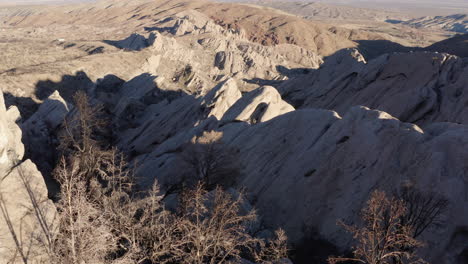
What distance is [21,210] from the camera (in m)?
18.4

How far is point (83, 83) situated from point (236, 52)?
3065 inches

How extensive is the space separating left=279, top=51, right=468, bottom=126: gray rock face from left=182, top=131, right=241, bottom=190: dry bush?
27.0 metres

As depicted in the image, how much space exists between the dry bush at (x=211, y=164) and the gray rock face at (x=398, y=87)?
27.0 m

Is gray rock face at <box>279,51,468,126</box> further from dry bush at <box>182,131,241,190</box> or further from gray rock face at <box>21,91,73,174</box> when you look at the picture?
gray rock face at <box>21,91,73,174</box>

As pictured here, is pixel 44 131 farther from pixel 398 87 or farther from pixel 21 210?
pixel 398 87

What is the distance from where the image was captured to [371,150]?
27.2 metres

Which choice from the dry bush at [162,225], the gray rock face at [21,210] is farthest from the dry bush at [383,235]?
the gray rock face at [21,210]

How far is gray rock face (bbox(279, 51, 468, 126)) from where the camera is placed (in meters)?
43.8

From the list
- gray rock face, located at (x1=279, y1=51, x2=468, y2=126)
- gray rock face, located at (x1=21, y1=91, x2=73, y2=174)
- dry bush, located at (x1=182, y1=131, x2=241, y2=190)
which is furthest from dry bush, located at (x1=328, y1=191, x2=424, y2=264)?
gray rock face, located at (x1=21, y1=91, x2=73, y2=174)

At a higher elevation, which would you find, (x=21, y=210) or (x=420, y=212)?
(x=21, y=210)

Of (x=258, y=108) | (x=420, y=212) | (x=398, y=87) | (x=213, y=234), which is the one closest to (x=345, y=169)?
(x=420, y=212)

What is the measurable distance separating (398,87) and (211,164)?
3700cm

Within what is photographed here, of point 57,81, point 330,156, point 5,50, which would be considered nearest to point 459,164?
point 330,156

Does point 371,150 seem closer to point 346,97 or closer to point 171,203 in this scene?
point 171,203
